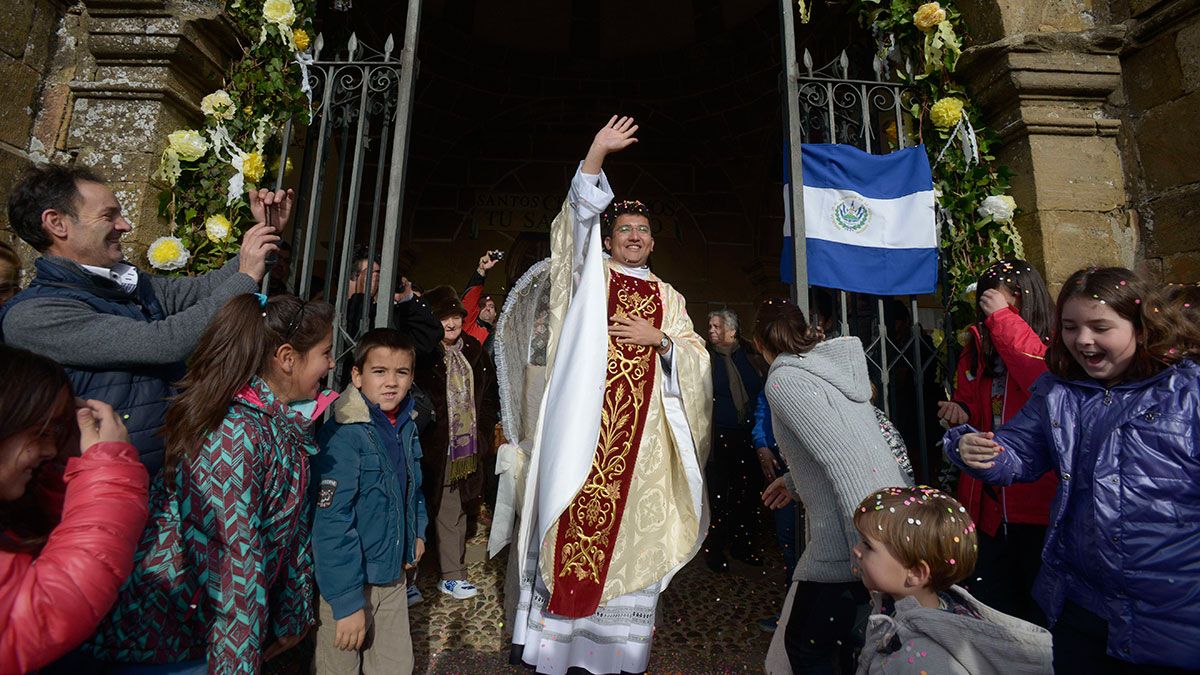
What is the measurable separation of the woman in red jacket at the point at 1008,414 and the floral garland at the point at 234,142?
3.18 meters

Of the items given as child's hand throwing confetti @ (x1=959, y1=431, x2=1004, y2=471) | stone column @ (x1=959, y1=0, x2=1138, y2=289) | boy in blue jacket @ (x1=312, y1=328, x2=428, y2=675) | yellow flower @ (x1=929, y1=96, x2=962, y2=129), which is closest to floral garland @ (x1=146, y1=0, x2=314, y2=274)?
boy in blue jacket @ (x1=312, y1=328, x2=428, y2=675)

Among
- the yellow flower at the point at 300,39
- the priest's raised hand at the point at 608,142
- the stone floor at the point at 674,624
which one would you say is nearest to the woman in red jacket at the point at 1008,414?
the stone floor at the point at 674,624

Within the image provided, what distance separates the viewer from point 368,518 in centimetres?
210

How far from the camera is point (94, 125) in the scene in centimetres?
299

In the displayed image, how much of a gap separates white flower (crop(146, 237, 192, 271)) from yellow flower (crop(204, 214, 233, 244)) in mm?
132

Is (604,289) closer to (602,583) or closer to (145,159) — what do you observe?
(602,583)

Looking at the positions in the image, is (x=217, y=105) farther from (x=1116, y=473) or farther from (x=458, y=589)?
(x=1116, y=473)

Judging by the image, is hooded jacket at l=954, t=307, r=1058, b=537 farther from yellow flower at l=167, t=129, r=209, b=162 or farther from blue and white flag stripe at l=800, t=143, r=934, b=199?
yellow flower at l=167, t=129, r=209, b=162

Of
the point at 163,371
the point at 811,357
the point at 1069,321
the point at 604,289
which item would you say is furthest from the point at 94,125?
the point at 1069,321

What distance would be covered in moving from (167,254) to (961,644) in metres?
3.14

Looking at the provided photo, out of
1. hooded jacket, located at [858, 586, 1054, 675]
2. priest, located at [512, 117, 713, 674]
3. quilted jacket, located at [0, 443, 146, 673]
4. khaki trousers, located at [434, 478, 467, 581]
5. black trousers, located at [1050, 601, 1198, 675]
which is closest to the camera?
quilted jacket, located at [0, 443, 146, 673]

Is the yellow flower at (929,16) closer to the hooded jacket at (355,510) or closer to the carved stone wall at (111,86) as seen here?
the hooded jacket at (355,510)

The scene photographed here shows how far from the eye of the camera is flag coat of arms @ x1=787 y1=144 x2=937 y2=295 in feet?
10.6

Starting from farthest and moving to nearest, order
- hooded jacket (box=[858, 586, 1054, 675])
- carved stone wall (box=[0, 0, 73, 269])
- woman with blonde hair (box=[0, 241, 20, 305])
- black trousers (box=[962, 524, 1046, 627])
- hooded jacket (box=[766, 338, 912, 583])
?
carved stone wall (box=[0, 0, 73, 269]), black trousers (box=[962, 524, 1046, 627]), hooded jacket (box=[766, 338, 912, 583]), woman with blonde hair (box=[0, 241, 20, 305]), hooded jacket (box=[858, 586, 1054, 675])
